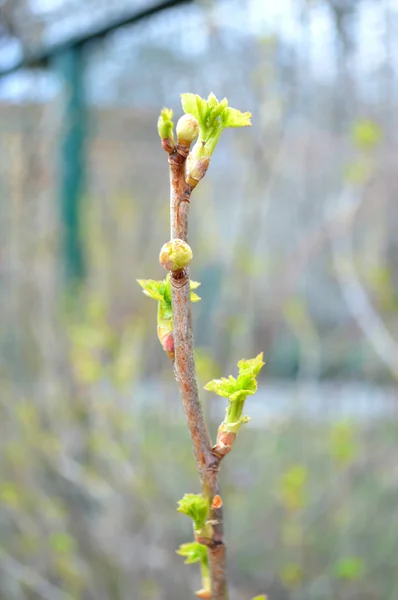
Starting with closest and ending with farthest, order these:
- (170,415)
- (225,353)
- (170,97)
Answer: (225,353) → (170,415) → (170,97)

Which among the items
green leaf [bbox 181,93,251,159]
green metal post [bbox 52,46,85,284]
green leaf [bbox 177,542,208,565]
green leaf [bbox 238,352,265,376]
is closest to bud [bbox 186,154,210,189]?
green leaf [bbox 181,93,251,159]

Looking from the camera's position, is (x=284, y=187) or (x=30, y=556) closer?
(x=30, y=556)

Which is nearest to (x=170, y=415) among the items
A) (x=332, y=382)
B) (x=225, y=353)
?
(x=225, y=353)

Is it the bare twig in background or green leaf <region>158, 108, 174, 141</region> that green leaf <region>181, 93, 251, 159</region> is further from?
the bare twig in background

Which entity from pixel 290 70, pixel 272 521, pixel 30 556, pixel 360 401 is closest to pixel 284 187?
pixel 290 70

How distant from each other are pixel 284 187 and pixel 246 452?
88cm

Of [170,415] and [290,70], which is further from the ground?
[290,70]

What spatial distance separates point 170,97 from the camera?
2.48m

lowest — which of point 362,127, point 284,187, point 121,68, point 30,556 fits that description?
point 30,556

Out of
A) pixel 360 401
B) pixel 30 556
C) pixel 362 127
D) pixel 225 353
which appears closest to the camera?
pixel 362 127

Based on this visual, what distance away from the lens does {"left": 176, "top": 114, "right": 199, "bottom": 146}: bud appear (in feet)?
1.26

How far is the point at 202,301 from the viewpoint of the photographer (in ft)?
7.49

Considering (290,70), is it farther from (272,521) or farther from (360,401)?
(272,521)

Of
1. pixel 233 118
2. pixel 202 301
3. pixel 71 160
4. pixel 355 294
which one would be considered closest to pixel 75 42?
pixel 71 160
